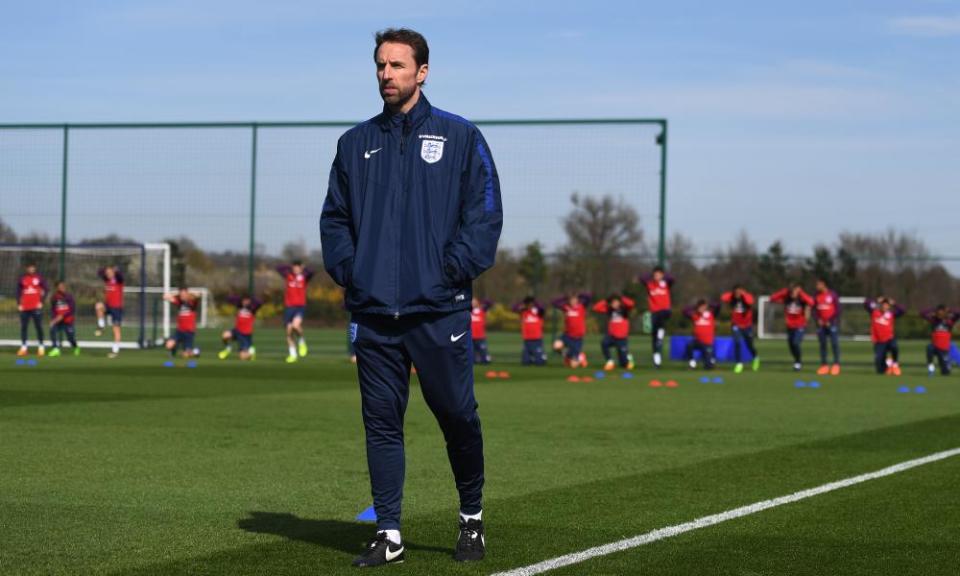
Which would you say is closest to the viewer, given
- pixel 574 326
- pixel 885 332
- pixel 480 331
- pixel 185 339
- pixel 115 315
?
pixel 885 332

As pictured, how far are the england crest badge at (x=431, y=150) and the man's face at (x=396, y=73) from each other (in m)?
0.19

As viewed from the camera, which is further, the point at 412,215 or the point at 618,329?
the point at 618,329

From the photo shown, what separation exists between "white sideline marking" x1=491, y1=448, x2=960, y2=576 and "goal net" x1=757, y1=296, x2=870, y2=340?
4109 cm

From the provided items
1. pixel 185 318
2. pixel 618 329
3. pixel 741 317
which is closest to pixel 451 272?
pixel 618 329

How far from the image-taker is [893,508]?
313 inches

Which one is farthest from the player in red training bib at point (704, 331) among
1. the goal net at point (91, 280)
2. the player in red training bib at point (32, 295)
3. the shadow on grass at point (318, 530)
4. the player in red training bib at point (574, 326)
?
the shadow on grass at point (318, 530)

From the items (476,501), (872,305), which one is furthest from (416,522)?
(872,305)

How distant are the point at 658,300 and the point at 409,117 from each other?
77.5 ft

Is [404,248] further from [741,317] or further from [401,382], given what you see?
[741,317]

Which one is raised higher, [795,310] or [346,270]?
[346,270]

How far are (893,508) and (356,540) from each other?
3.08 m

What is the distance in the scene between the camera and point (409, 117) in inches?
234

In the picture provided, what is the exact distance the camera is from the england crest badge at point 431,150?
232 inches

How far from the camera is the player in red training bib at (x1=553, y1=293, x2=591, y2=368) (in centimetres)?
3006
